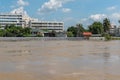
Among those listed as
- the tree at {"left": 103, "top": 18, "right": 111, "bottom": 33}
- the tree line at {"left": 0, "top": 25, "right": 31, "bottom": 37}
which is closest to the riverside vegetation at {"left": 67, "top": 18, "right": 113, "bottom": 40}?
the tree at {"left": 103, "top": 18, "right": 111, "bottom": 33}

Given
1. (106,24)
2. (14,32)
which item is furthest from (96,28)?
(14,32)

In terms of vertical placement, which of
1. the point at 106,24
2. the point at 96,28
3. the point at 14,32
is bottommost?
the point at 14,32

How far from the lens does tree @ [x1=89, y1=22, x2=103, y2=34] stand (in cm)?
15025

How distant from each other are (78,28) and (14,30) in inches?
1576

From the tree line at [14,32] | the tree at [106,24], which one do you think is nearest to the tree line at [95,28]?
the tree at [106,24]

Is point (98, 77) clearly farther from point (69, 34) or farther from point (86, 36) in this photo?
point (69, 34)

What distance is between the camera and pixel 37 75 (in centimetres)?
1458

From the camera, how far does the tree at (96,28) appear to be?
15025cm

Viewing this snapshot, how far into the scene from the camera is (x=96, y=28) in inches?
6004

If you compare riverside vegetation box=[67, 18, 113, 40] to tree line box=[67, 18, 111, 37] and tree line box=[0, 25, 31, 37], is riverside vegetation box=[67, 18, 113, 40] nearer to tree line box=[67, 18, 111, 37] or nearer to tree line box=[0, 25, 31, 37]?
tree line box=[67, 18, 111, 37]

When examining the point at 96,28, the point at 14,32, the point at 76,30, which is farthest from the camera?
the point at 76,30

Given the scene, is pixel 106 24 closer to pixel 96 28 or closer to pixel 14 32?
pixel 96 28

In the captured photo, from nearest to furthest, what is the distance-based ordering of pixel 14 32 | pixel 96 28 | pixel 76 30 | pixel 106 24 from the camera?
1. pixel 14 32
2. pixel 106 24
3. pixel 96 28
4. pixel 76 30

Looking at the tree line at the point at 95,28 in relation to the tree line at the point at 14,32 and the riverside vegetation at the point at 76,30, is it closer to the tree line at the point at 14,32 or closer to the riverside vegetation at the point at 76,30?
the riverside vegetation at the point at 76,30
